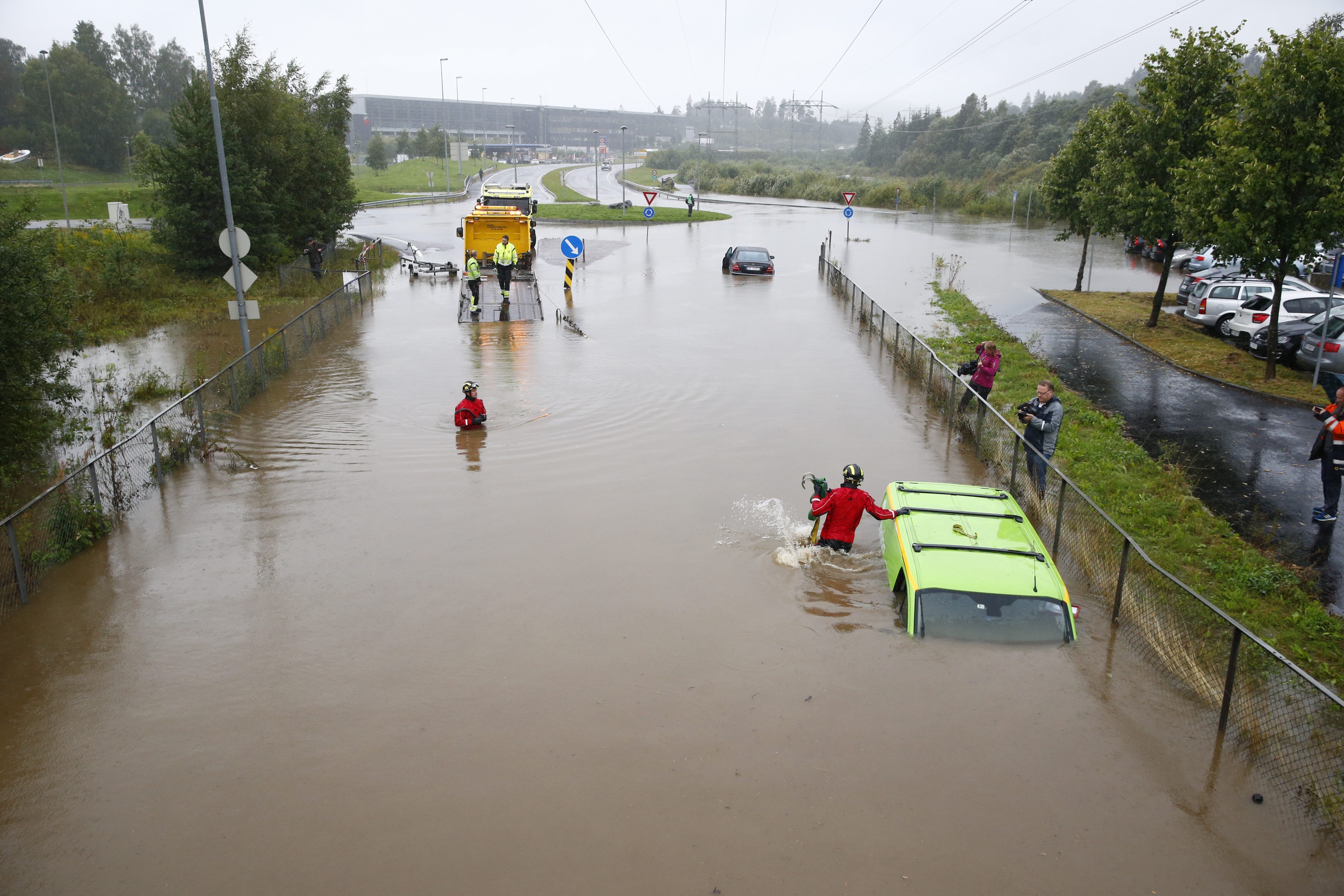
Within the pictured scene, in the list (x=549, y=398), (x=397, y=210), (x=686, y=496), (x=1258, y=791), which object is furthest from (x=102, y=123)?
(x=1258, y=791)

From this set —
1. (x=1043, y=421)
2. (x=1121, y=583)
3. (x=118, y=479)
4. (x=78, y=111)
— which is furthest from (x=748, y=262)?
(x=78, y=111)

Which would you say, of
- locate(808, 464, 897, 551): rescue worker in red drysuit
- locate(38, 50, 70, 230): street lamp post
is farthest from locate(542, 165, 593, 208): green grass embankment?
locate(808, 464, 897, 551): rescue worker in red drysuit

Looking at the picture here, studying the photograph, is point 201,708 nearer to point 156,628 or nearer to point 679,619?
point 156,628

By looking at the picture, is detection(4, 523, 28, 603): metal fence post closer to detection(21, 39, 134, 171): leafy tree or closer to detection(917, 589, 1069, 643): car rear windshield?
detection(917, 589, 1069, 643): car rear windshield

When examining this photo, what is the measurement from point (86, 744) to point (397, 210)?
61.7 metres

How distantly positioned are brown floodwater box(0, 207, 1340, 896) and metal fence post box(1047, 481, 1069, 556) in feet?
3.92

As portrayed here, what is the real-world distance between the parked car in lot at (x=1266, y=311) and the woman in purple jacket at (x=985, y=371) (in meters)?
10.2

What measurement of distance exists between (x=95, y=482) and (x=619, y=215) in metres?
48.2

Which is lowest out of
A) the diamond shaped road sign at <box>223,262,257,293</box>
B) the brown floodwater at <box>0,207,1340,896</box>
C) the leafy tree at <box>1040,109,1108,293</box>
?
the brown floodwater at <box>0,207,1340,896</box>

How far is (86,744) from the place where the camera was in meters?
6.72

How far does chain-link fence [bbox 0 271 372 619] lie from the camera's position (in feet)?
29.7

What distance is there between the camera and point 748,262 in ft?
108

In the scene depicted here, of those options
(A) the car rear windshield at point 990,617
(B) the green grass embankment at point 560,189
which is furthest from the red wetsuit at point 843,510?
(B) the green grass embankment at point 560,189

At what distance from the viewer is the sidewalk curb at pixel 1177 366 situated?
1692 centimetres
